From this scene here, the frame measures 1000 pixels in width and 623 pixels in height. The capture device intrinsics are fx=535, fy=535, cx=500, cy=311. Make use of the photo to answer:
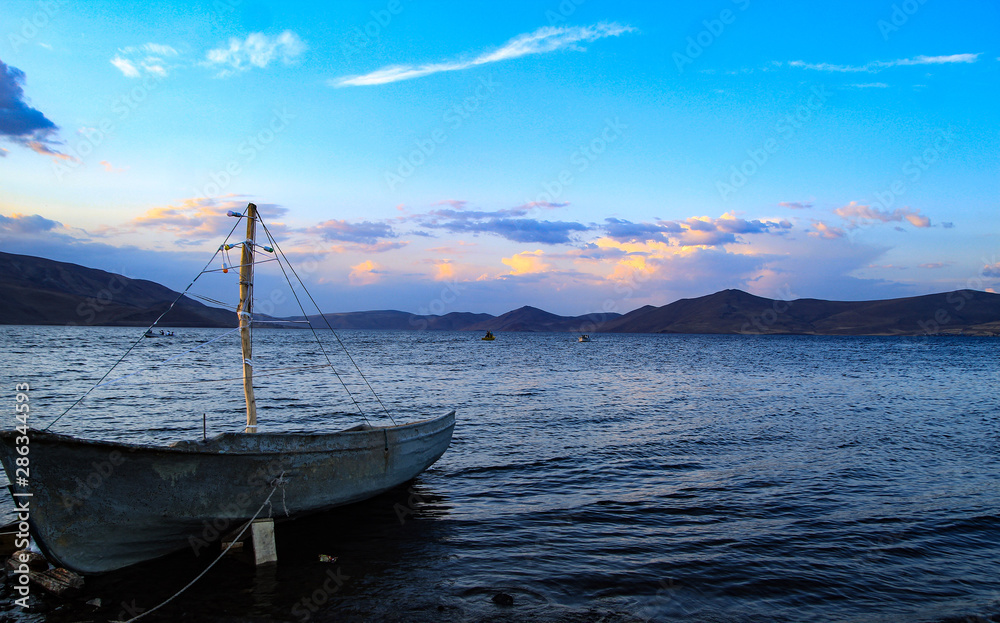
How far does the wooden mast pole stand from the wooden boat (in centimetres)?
2

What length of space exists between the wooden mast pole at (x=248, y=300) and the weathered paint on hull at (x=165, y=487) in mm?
944

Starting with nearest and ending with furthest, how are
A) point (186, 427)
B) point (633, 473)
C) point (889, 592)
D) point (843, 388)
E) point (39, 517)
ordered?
1. point (39, 517)
2. point (889, 592)
3. point (633, 473)
4. point (186, 427)
5. point (843, 388)

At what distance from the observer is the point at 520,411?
2498cm

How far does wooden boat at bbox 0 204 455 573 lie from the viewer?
739cm

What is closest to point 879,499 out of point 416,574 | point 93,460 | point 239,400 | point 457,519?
point 457,519

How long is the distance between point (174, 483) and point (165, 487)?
4.9 inches

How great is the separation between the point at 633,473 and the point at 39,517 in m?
12.4

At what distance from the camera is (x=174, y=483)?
825 cm

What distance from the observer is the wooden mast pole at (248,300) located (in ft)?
33.4

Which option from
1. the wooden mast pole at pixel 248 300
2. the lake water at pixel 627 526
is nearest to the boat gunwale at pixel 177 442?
the wooden mast pole at pixel 248 300

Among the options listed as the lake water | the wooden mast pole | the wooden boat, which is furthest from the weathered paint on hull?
the wooden mast pole

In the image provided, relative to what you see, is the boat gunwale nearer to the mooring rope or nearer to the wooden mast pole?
the mooring rope

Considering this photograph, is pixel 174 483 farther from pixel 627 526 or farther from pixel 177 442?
pixel 627 526

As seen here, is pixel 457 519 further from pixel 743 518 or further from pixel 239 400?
pixel 239 400
